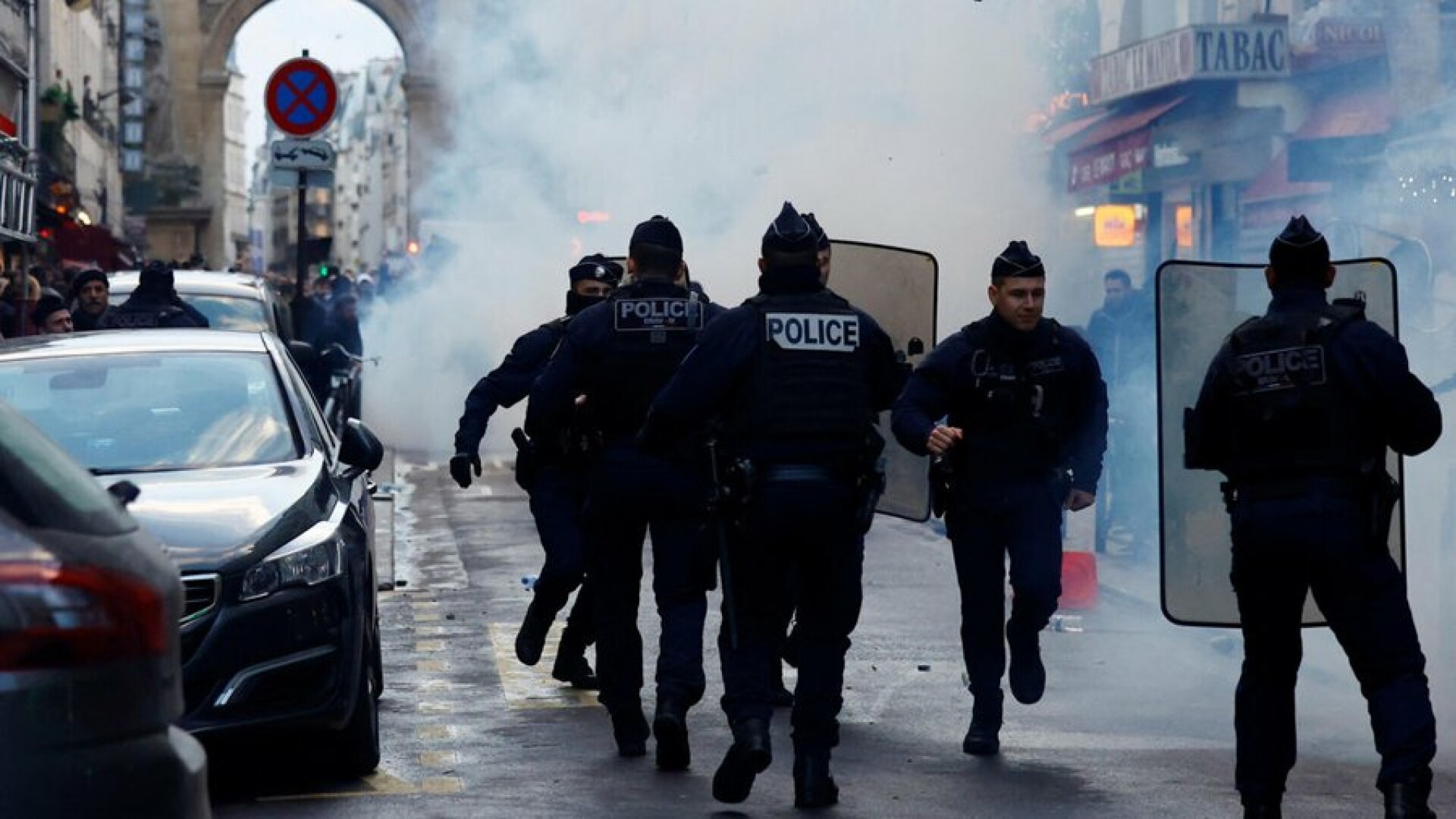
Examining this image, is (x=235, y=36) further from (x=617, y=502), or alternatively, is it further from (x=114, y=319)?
(x=617, y=502)

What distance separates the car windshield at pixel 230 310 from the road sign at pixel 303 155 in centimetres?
110

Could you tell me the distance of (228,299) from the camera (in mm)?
17453

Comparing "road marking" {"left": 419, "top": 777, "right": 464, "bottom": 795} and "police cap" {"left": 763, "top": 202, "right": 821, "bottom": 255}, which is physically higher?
"police cap" {"left": 763, "top": 202, "right": 821, "bottom": 255}

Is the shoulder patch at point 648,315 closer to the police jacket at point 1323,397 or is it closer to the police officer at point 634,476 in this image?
the police officer at point 634,476

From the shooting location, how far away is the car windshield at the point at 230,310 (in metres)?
17.2

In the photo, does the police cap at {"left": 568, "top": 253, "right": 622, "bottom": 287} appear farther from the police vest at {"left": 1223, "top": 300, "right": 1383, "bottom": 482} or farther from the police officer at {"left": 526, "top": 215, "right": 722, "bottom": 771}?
the police vest at {"left": 1223, "top": 300, "right": 1383, "bottom": 482}

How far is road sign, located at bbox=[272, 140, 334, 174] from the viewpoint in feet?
53.8

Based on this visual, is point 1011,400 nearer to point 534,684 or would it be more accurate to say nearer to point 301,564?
point 301,564

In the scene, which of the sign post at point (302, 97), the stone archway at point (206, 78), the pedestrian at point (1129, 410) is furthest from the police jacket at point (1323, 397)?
the stone archway at point (206, 78)

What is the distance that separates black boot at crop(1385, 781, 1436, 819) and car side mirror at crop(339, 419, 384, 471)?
329 cm

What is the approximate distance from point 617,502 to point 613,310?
23.0 inches

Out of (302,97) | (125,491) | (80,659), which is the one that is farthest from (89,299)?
(80,659)

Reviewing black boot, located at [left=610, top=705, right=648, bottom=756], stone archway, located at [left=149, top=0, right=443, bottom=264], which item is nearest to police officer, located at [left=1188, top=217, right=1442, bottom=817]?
black boot, located at [left=610, top=705, right=648, bottom=756]

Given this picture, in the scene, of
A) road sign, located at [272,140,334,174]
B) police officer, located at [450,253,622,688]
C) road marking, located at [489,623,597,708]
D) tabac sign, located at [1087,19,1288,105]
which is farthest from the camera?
tabac sign, located at [1087,19,1288,105]
